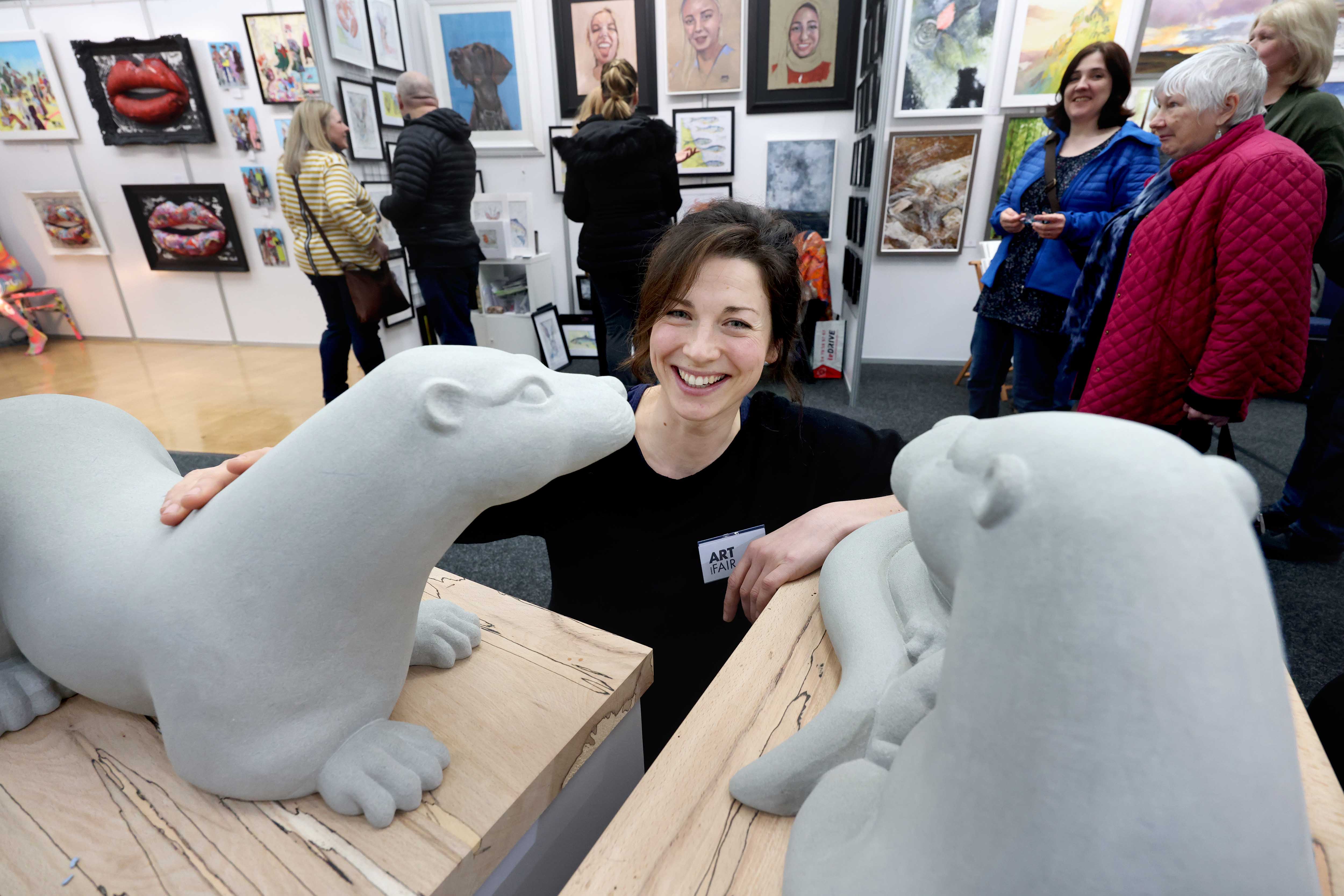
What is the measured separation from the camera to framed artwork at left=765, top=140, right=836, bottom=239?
4.13m

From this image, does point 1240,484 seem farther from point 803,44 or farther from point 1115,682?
point 803,44

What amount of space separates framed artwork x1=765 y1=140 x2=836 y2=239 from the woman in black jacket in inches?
48.6

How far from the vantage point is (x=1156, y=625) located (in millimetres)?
357

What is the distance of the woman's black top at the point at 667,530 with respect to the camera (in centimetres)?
123

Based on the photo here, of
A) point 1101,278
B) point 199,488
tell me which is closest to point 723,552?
point 199,488

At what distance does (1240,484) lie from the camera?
39 centimetres

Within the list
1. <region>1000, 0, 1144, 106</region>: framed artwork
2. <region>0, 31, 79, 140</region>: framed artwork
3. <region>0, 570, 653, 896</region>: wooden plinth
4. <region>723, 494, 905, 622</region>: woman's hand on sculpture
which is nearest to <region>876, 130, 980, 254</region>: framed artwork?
<region>1000, 0, 1144, 106</region>: framed artwork

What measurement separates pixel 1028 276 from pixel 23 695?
282 cm

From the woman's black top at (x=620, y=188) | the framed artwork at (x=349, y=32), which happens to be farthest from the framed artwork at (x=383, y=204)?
the woman's black top at (x=620, y=188)

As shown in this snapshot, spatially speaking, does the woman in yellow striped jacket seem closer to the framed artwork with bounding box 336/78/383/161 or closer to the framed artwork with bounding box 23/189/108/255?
the framed artwork with bounding box 336/78/383/161

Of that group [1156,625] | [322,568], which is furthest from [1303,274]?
[322,568]

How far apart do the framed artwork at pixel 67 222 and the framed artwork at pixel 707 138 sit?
4.56 metres

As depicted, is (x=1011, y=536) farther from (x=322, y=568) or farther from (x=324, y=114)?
(x=324, y=114)

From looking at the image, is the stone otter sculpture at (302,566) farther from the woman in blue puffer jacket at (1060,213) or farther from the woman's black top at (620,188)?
the woman's black top at (620,188)
